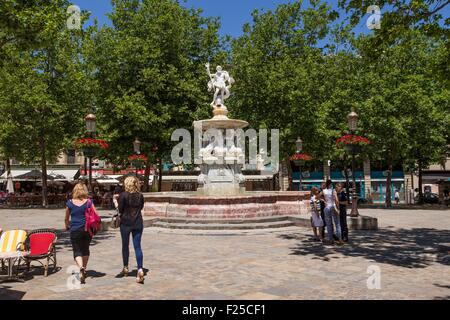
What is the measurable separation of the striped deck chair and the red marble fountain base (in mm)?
8483

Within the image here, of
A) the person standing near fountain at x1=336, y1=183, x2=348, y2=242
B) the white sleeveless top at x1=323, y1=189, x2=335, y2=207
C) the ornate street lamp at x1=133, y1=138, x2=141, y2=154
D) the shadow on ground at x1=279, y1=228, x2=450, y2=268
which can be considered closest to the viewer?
the shadow on ground at x1=279, y1=228, x2=450, y2=268

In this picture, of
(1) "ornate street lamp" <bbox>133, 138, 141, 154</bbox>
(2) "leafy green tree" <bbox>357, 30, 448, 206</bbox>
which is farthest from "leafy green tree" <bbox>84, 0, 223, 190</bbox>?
(2) "leafy green tree" <bbox>357, 30, 448, 206</bbox>

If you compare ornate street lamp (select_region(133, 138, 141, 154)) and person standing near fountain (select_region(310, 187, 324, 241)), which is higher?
ornate street lamp (select_region(133, 138, 141, 154))

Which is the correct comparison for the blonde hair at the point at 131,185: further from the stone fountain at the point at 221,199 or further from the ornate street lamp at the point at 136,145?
the ornate street lamp at the point at 136,145

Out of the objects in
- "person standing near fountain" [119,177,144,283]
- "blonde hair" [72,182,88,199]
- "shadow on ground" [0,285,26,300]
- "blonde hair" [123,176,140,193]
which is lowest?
"shadow on ground" [0,285,26,300]

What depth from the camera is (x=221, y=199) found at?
52.6 ft

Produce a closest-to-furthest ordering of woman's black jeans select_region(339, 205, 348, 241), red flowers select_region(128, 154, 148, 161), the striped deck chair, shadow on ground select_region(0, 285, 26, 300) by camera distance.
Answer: shadow on ground select_region(0, 285, 26, 300) < the striped deck chair < woman's black jeans select_region(339, 205, 348, 241) < red flowers select_region(128, 154, 148, 161)

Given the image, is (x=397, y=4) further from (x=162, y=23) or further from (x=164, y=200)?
(x=162, y=23)

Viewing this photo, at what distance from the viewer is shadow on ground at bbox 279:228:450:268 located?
31.3 ft

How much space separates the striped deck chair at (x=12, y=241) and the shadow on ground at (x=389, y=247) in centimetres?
610

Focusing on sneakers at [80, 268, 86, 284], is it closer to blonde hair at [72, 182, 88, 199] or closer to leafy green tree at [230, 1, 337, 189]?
blonde hair at [72, 182, 88, 199]

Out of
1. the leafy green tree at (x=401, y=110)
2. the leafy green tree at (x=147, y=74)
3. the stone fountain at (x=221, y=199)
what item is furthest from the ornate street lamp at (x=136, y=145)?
the leafy green tree at (x=401, y=110)

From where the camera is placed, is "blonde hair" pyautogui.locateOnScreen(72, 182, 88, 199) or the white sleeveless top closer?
"blonde hair" pyautogui.locateOnScreen(72, 182, 88, 199)
